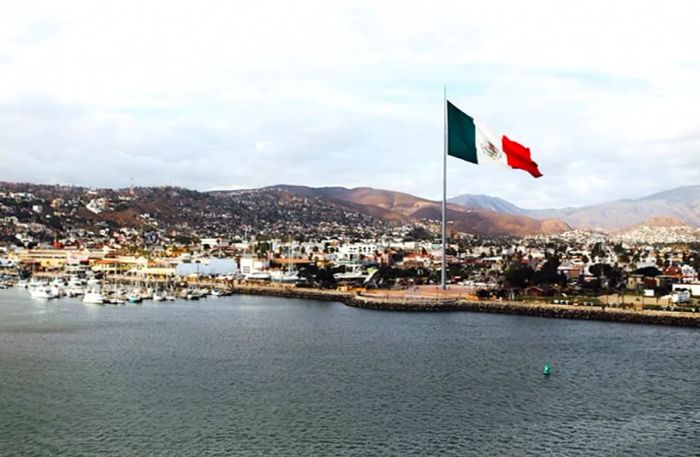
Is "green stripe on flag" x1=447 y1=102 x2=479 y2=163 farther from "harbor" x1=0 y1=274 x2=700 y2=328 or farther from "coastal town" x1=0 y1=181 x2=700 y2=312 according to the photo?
"coastal town" x1=0 y1=181 x2=700 y2=312

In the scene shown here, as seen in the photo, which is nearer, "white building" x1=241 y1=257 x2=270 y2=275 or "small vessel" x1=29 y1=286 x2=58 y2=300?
"small vessel" x1=29 y1=286 x2=58 y2=300

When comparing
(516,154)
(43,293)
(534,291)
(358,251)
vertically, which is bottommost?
(43,293)

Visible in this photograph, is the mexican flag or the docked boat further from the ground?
the mexican flag

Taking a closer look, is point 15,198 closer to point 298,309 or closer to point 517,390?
point 298,309

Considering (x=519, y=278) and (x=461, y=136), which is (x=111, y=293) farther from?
(x=461, y=136)

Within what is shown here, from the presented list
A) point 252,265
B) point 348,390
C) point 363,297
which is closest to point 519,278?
point 363,297

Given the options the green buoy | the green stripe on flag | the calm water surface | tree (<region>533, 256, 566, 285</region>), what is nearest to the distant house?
tree (<region>533, 256, 566, 285</region>)

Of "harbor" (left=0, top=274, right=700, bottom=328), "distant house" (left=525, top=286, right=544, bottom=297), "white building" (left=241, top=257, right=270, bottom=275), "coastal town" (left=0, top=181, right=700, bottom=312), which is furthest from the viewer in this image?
"white building" (left=241, top=257, right=270, bottom=275)
